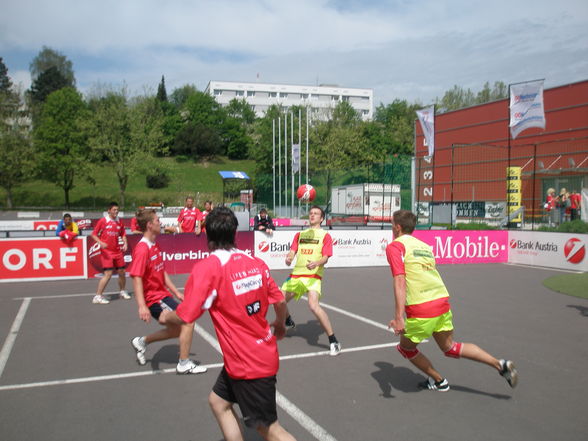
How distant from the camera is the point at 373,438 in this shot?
12.6 feet

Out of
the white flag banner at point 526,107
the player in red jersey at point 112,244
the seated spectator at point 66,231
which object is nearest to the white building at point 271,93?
the white flag banner at point 526,107

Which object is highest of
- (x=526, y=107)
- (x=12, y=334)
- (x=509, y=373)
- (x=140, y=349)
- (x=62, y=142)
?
(x=62, y=142)

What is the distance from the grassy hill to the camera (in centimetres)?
4997

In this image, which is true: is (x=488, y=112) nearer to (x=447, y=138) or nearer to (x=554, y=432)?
(x=447, y=138)

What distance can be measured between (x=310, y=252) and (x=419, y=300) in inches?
92.1

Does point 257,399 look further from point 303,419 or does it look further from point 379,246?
point 379,246

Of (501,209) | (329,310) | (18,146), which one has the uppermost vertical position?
(18,146)

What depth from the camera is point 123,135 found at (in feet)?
155

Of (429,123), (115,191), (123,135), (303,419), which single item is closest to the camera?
(303,419)

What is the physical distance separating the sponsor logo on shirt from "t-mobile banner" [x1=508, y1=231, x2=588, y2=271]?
14.5 meters

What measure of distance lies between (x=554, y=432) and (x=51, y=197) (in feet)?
181

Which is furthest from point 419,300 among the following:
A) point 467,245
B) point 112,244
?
point 467,245

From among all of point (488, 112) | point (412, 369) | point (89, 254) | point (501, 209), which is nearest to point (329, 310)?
point (412, 369)

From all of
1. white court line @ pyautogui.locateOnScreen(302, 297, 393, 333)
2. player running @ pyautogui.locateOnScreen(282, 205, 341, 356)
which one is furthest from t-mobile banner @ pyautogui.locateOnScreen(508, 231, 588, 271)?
player running @ pyautogui.locateOnScreen(282, 205, 341, 356)
